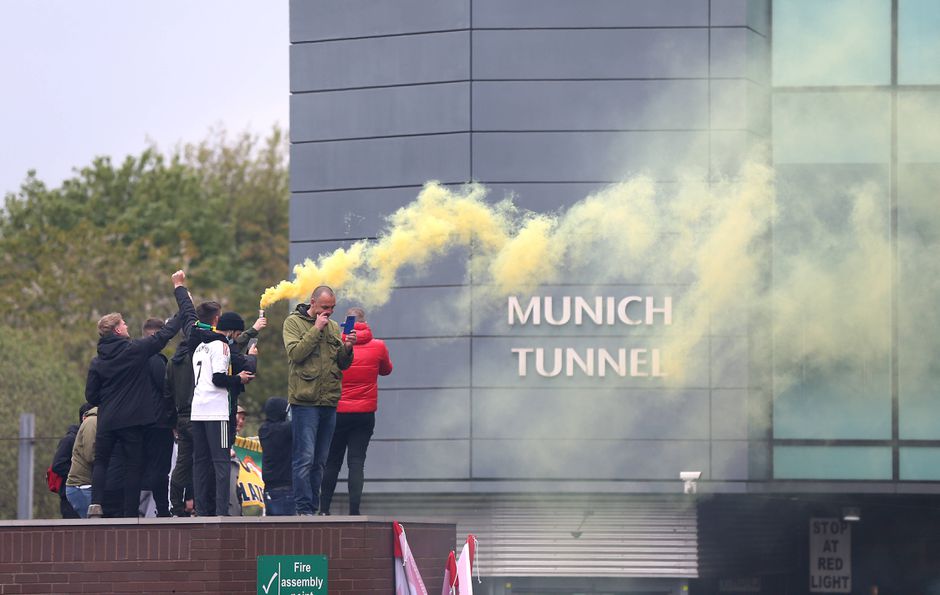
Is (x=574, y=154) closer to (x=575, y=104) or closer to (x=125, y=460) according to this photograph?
(x=575, y=104)

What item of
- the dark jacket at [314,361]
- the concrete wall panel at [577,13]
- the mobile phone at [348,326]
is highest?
the concrete wall panel at [577,13]

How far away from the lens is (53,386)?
1660 inches

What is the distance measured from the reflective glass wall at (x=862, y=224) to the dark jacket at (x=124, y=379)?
9647mm

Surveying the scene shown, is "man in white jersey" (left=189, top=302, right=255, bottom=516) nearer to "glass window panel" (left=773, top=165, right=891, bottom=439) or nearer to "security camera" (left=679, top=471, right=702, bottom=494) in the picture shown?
"security camera" (left=679, top=471, right=702, bottom=494)

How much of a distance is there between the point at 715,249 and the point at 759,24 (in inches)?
116

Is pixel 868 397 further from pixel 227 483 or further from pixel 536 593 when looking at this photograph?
pixel 227 483

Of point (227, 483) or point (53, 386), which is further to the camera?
point (53, 386)

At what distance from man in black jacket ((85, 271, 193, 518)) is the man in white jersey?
1.01 feet

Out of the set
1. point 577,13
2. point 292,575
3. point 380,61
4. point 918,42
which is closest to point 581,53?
point 577,13

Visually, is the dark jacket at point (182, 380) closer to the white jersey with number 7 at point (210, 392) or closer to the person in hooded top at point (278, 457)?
the white jersey with number 7 at point (210, 392)

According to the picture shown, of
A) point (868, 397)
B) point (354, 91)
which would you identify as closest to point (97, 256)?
point (354, 91)

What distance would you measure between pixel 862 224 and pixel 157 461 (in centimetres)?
1035

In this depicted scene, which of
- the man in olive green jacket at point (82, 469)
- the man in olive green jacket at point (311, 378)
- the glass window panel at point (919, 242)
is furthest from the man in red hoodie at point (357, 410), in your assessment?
the glass window panel at point (919, 242)

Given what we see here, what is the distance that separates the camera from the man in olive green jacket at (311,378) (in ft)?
45.3
